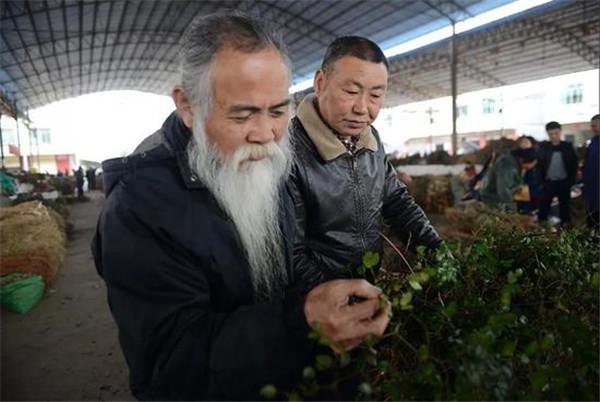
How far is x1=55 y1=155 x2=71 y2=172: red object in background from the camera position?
128ft

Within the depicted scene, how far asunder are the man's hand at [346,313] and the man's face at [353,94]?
120 cm

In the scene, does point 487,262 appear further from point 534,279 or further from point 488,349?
point 488,349

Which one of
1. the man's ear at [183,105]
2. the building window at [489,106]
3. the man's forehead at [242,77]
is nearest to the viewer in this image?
the man's forehead at [242,77]

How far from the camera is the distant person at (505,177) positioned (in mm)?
6797

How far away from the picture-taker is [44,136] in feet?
128

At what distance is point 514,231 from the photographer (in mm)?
1583

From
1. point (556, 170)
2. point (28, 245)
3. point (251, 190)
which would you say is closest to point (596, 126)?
point (556, 170)

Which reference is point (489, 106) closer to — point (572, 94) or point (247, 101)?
point (572, 94)

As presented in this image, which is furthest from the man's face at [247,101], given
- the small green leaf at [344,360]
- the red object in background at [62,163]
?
the red object in background at [62,163]

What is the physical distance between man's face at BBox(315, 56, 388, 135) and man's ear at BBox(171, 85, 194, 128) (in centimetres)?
88

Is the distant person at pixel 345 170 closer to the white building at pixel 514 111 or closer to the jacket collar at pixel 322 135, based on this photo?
the jacket collar at pixel 322 135

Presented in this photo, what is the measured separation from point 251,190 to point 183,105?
0.30 m

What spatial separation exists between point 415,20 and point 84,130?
32283 mm

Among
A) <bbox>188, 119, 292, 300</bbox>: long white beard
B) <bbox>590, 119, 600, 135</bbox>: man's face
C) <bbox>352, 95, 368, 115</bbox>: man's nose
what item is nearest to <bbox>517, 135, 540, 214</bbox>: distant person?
<bbox>590, 119, 600, 135</bbox>: man's face
